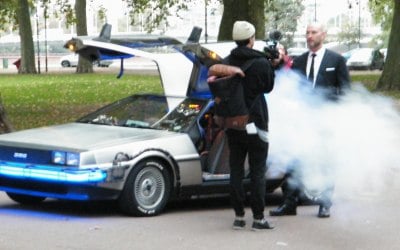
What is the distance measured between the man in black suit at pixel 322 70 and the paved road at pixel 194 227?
Result: 0.91 ft

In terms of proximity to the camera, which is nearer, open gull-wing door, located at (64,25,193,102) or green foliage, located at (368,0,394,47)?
open gull-wing door, located at (64,25,193,102)

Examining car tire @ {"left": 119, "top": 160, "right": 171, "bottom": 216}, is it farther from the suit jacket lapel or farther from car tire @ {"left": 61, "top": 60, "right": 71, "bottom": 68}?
car tire @ {"left": 61, "top": 60, "right": 71, "bottom": 68}

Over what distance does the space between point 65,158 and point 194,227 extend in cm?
139

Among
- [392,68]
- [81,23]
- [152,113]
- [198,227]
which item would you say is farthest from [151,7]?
[198,227]

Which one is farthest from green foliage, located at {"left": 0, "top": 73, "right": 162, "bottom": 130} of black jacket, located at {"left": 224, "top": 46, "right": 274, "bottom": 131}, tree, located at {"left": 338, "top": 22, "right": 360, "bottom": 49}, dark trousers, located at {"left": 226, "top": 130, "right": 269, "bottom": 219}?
tree, located at {"left": 338, "top": 22, "right": 360, "bottom": 49}

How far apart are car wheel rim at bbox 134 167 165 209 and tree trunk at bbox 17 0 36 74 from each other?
4347 centimetres

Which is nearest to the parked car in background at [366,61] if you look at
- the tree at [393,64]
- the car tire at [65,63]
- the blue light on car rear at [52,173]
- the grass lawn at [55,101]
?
the grass lawn at [55,101]

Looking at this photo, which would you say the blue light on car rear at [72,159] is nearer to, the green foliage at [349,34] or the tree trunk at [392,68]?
the tree trunk at [392,68]

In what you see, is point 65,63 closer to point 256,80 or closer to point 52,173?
point 52,173

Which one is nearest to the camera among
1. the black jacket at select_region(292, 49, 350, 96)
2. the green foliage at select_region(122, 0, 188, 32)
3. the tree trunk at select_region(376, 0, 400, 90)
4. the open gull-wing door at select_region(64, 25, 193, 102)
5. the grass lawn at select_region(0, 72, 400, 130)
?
the black jacket at select_region(292, 49, 350, 96)

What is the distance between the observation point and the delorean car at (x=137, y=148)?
9148mm

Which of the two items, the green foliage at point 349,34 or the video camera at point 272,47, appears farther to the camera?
the green foliage at point 349,34

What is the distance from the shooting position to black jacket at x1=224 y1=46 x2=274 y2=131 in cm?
866

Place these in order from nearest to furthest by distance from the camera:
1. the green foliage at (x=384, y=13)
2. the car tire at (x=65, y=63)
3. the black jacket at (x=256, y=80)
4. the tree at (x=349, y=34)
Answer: the black jacket at (x=256, y=80)
the green foliage at (x=384, y=13)
the car tire at (x=65, y=63)
the tree at (x=349, y=34)
